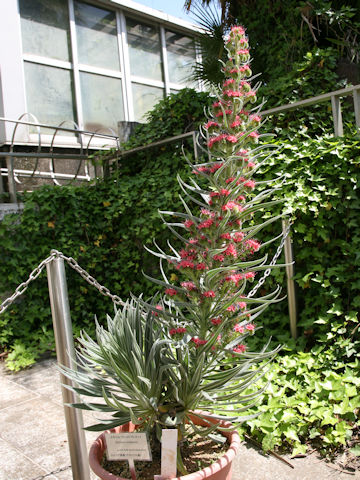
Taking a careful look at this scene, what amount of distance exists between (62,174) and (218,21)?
3.45m

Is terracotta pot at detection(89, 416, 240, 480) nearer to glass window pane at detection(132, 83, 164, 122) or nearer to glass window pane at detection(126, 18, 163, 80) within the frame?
glass window pane at detection(132, 83, 164, 122)

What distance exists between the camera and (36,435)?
2.71 m

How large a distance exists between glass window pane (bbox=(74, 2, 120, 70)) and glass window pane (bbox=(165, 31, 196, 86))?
4.64 feet

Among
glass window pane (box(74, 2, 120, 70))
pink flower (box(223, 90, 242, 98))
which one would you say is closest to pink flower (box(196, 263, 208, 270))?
pink flower (box(223, 90, 242, 98))

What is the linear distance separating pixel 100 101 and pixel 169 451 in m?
7.07

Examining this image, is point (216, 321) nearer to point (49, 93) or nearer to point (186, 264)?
point (186, 264)

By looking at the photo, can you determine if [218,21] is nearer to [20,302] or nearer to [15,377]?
[20,302]

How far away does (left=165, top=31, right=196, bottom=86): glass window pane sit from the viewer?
883cm

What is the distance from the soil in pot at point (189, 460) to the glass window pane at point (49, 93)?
6.14 m

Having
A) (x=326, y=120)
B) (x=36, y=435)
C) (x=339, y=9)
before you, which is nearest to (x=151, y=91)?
(x=339, y=9)

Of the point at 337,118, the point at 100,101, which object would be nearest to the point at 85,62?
the point at 100,101

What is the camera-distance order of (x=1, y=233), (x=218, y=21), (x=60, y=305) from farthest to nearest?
(x=218, y=21) < (x=1, y=233) < (x=60, y=305)

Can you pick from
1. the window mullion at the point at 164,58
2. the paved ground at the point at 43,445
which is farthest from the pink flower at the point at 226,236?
the window mullion at the point at 164,58

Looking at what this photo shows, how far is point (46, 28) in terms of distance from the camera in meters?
6.84
